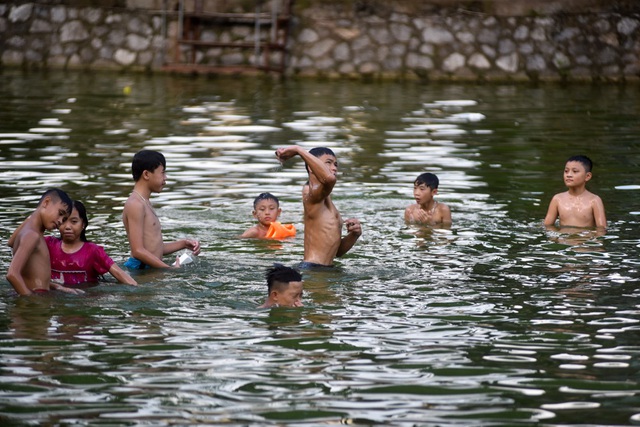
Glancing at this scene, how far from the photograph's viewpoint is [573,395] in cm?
616

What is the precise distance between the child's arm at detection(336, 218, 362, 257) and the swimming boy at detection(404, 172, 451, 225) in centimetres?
223

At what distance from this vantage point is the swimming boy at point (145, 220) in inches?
373

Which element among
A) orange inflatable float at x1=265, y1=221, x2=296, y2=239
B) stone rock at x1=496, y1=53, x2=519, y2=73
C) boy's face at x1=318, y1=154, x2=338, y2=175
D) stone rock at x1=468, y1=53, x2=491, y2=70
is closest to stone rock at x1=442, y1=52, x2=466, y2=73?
stone rock at x1=468, y1=53, x2=491, y2=70

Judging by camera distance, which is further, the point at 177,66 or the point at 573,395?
the point at 177,66

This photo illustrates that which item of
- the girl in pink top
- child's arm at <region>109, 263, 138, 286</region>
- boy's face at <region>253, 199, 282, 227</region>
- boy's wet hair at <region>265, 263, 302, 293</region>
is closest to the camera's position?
boy's wet hair at <region>265, 263, 302, 293</region>

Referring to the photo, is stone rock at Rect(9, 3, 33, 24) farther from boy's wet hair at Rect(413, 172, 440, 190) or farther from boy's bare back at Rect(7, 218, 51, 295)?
boy's bare back at Rect(7, 218, 51, 295)

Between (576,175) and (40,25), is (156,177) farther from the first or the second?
(40,25)

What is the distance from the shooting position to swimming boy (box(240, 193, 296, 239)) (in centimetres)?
1144

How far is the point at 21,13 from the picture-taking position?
86.6 feet

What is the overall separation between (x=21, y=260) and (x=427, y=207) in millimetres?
5125

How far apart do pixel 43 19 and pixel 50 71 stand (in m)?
1.23

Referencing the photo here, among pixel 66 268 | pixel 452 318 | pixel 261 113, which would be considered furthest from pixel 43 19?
pixel 452 318

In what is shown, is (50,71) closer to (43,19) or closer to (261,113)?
(43,19)

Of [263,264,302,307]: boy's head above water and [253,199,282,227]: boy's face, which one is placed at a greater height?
[253,199,282,227]: boy's face
